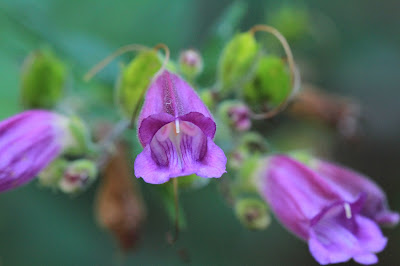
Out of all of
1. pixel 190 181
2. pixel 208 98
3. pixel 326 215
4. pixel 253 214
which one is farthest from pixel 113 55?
pixel 326 215

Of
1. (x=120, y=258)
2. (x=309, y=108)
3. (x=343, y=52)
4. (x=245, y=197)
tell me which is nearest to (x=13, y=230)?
(x=120, y=258)

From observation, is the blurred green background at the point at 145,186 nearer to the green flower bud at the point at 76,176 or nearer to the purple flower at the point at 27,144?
the purple flower at the point at 27,144

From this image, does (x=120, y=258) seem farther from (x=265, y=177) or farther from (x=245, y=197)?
(x=265, y=177)

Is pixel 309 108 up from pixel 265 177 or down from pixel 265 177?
up

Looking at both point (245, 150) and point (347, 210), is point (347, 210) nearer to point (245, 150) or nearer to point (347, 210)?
point (347, 210)

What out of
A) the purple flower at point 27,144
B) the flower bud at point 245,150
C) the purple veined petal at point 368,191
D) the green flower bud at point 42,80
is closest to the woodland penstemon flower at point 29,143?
A: the purple flower at point 27,144
